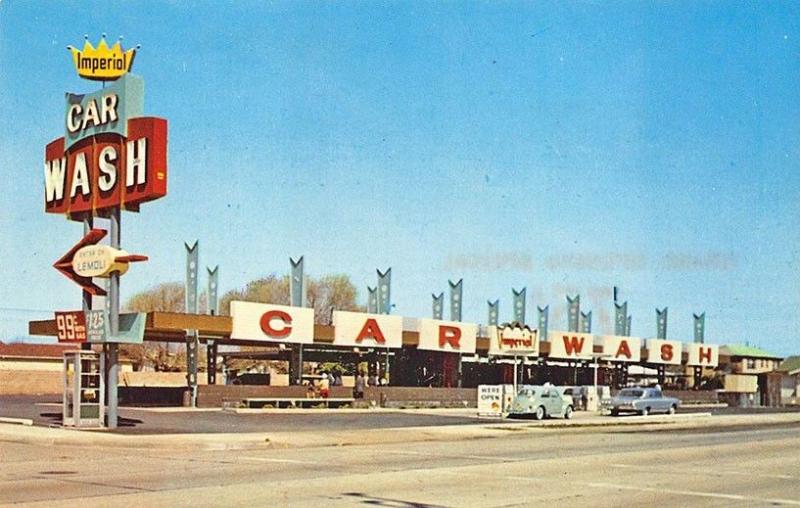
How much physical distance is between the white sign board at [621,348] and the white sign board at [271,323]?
2515 centimetres

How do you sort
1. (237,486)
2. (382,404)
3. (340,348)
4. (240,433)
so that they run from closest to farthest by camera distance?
1. (237,486)
2. (240,433)
3. (382,404)
4. (340,348)

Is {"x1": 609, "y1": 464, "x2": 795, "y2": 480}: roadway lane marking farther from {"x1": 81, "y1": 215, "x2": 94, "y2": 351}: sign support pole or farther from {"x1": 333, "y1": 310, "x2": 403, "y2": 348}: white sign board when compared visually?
{"x1": 333, "y1": 310, "x2": 403, "y2": 348}: white sign board

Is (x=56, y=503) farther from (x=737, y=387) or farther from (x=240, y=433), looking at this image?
(x=737, y=387)

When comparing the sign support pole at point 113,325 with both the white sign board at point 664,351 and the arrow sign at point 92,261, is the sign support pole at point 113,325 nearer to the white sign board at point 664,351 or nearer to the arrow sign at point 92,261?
the arrow sign at point 92,261

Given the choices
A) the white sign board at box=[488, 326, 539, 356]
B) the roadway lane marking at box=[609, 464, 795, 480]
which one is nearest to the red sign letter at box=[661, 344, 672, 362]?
Result: the white sign board at box=[488, 326, 539, 356]

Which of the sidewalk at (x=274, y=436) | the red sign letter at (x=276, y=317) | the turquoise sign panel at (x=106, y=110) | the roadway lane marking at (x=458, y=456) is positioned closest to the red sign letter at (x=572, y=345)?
the red sign letter at (x=276, y=317)

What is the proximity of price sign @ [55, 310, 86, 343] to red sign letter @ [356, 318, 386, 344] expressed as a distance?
2116 centimetres

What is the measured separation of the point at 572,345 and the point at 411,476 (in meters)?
48.4

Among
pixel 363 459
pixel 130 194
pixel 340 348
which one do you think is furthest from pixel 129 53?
pixel 340 348

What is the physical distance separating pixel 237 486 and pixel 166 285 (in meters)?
79.7

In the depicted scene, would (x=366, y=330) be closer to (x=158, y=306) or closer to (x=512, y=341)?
(x=512, y=341)

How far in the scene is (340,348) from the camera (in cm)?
5809

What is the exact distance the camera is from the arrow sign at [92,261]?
3016cm

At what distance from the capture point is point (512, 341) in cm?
4775
